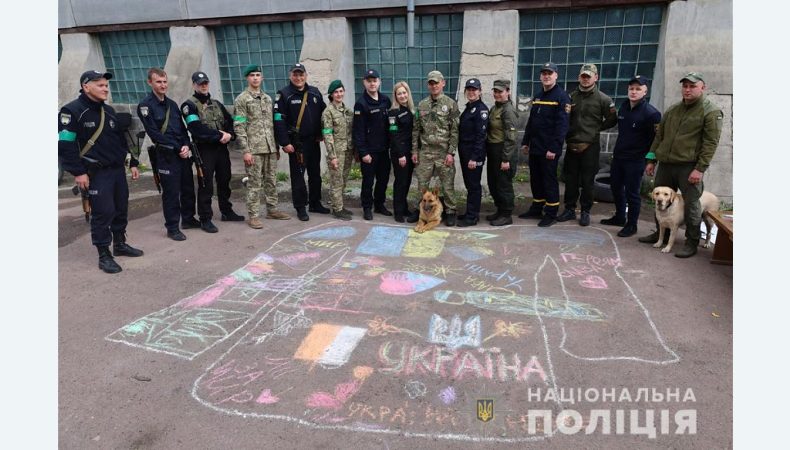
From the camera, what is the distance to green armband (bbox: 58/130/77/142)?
507 cm

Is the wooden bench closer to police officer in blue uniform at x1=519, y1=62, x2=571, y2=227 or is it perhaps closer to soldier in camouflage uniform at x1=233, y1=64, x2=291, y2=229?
police officer in blue uniform at x1=519, y1=62, x2=571, y2=227

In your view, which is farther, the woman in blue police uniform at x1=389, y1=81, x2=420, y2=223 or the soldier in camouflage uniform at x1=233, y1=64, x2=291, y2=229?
the woman in blue police uniform at x1=389, y1=81, x2=420, y2=223

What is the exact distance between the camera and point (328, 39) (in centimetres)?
1020

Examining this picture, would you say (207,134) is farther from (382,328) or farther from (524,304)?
(524,304)

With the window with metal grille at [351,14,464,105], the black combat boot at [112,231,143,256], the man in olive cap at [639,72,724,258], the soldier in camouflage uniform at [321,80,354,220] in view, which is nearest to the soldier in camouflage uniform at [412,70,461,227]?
the soldier in camouflage uniform at [321,80,354,220]

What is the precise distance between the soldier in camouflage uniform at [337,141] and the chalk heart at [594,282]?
3705 millimetres

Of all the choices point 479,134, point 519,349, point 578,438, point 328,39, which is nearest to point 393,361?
point 519,349

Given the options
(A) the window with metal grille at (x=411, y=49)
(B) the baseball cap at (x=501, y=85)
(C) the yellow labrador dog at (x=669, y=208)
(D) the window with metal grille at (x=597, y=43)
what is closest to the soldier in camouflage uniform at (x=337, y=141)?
(B) the baseball cap at (x=501, y=85)

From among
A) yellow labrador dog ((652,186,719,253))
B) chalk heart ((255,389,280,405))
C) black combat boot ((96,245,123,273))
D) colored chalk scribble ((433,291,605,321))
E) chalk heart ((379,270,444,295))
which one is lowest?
chalk heart ((255,389,280,405))

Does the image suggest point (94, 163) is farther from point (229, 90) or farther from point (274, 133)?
point (229, 90)

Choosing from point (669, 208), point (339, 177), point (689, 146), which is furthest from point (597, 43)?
point (339, 177)

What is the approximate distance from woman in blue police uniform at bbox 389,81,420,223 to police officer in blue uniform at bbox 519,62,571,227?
1785mm

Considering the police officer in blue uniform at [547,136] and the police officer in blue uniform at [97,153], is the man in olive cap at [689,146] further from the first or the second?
the police officer in blue uniform at [97,153]

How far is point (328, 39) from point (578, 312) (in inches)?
324
